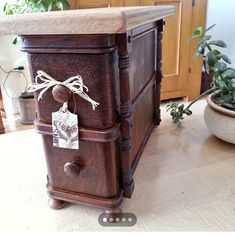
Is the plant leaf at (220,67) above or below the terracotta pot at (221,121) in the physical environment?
above

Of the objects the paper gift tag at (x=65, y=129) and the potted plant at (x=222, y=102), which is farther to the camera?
the potted plant at (x=222, y=102)

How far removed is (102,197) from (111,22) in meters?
0.52

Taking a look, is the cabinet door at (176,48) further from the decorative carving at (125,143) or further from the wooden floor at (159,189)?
the decorative carving at (125,143)

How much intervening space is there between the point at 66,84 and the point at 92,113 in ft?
0.34

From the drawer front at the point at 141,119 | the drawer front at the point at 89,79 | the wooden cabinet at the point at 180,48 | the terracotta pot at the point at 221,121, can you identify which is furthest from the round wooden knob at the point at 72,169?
the wooden cabinet at the point at 180,48

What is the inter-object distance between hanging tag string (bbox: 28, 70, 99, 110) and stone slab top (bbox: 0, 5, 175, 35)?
0.12 metres

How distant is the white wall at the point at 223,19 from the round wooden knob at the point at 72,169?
1.66m

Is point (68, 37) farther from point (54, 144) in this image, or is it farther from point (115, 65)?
point (54, 144)

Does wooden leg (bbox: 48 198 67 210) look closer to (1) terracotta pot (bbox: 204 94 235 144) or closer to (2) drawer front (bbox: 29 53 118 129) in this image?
(2) drawer front (bbox: 29 53 118 129)

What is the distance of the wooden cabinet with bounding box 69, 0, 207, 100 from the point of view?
64.7 inches

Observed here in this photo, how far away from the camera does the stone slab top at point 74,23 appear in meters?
0.56

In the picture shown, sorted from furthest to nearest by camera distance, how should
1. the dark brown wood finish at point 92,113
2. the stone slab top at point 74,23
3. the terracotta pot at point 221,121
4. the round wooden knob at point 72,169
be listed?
the terracotta pot at point 221,121 → the round wooden knob at point 72,169 → the dark brown wood finish at point 92,113 → the stone slab top at point 74,23

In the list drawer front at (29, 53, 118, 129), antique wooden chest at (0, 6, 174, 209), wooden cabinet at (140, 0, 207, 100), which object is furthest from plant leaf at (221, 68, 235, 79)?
drawer front at (29, 53, 118, 129)

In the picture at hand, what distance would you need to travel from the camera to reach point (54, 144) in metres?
0.76
